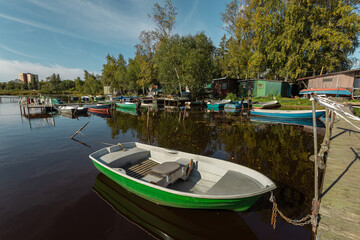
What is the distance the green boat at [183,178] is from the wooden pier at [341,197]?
1.33 meters

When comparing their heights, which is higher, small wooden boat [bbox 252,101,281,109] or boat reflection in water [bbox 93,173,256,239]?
small wooden boat [bbox 252,101,281,109]

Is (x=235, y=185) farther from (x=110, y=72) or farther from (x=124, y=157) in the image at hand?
(x=110, y=72)

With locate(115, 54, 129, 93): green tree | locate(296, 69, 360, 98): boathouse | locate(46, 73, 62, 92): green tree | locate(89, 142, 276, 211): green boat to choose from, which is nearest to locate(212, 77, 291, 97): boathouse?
locate(296, 69, 360, 98): boathouse

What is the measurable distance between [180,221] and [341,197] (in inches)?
191

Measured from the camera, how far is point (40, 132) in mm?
17844

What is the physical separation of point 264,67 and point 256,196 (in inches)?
1638

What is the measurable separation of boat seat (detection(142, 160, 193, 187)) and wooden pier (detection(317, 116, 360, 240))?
4137 millimetres

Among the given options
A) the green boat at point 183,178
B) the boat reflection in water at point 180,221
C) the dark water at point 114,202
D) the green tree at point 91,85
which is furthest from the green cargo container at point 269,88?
the green tree at point 91,85

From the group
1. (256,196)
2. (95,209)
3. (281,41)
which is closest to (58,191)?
(95,209)

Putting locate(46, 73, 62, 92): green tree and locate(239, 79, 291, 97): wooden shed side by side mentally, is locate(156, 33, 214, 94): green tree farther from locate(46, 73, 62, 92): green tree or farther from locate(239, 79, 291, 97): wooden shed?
locate(46, 73, 62, 92): green tree

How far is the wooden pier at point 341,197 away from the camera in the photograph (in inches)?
141

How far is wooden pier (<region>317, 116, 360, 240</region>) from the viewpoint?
3587mm

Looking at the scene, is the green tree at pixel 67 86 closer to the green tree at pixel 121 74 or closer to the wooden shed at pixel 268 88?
the green tree at pixel 121 74

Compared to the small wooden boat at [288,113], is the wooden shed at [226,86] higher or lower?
higher
